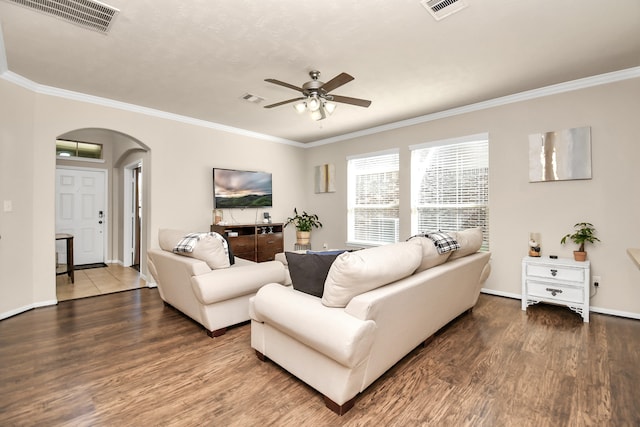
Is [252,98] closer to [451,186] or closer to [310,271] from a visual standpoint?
[310,271]

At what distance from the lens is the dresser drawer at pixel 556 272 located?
3201 mm

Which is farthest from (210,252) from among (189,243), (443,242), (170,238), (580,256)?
(580,256)

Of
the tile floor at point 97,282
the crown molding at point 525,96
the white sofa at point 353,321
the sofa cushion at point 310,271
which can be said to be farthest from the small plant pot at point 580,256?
the tile floor at point 97,282

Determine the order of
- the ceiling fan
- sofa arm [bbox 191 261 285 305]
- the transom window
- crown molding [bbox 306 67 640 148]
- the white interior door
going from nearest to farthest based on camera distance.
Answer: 1. sofa arm [bbox 191 261 285 305]
2. the ceiling fan
3. crown molding [bbox 306 67 640 148]
4. the white interior door
5. the transom window

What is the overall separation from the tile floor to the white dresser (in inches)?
208

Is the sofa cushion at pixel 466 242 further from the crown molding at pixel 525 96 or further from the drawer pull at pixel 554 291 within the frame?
the crown molding at pixel 525 96

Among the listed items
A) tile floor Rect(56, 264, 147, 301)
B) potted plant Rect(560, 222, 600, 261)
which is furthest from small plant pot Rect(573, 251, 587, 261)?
tile floor Rect(56, 264, 147, 301)

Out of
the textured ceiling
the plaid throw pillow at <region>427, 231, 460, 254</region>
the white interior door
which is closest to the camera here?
the textured ceiling

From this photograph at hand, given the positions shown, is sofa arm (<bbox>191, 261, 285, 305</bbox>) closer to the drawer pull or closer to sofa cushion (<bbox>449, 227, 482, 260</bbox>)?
sofa cushion (<bbox>449, 227, 482, 260</bbox>)

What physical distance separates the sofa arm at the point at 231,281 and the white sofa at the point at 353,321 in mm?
531

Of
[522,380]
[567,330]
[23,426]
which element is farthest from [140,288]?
[567,330]

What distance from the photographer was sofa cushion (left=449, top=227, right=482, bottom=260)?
2811 mm

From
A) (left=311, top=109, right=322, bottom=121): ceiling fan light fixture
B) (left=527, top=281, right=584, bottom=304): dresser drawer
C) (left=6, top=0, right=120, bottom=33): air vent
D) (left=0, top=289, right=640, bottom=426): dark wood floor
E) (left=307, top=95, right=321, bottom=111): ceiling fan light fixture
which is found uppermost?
(left=6, top=0, right=120, bottom=33): air vent

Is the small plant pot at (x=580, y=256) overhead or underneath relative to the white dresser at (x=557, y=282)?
overhead
